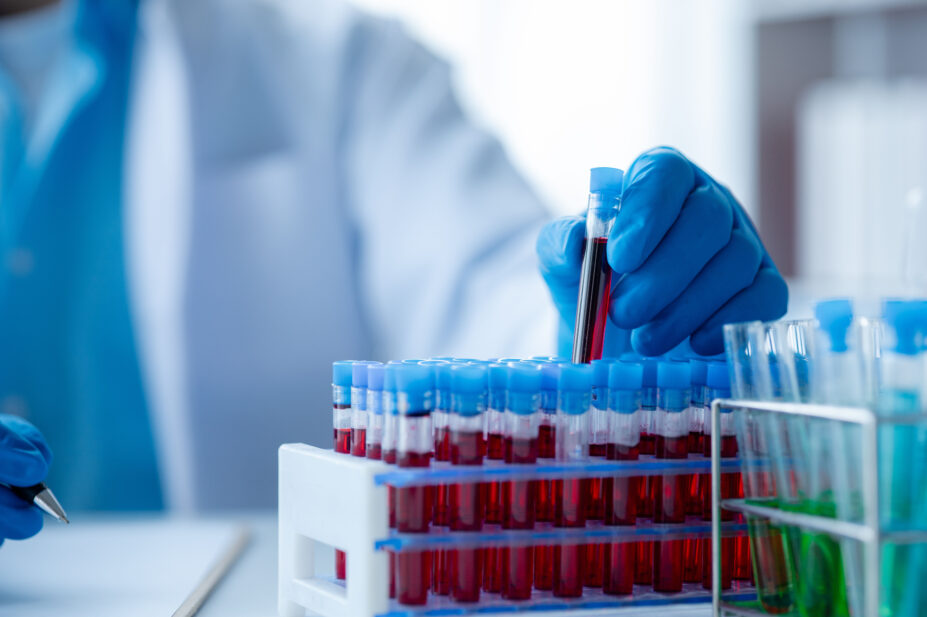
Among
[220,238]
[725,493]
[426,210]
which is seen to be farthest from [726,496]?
[220,238]

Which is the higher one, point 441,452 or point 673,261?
point 673,261

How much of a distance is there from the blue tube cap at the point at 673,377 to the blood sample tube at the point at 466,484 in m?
0.17

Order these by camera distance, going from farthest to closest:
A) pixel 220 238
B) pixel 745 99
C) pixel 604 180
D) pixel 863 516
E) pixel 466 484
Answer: pixel 745 99 → pixel 220 238 → pixel 604 180 → pixel 466 484 → pixel 863 516

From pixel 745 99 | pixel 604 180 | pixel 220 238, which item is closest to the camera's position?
pixel 604 180

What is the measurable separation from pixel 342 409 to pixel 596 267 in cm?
29

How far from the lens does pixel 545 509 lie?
0.75 m

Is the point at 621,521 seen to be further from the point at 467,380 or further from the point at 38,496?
the point at 38,496

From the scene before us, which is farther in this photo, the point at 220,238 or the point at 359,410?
the point at 220,238

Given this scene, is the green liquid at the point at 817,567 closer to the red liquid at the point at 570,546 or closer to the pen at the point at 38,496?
the red liquid at the point at 570,546

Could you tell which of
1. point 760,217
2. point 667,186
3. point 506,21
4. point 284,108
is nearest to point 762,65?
point 760,217

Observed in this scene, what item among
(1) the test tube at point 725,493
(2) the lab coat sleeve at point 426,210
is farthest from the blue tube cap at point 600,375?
(2) the lab coat sleeve at point 426,210

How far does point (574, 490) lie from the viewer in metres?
0.73

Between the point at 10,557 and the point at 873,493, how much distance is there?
1.05 meters

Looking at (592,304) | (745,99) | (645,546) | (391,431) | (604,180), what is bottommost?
(645,546)
